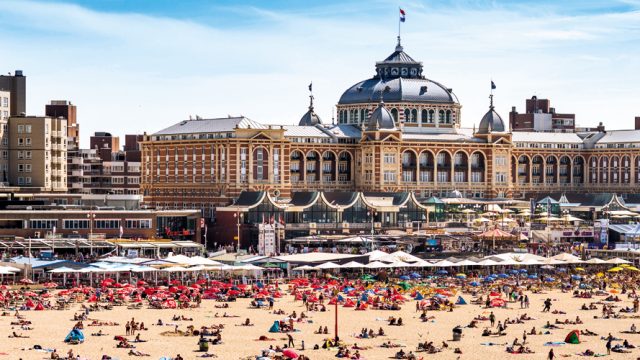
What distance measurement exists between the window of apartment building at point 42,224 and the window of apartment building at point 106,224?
4444mm

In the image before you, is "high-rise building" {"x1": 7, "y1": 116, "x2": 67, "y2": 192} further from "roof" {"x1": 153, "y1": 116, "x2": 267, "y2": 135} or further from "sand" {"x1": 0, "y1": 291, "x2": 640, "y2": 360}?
"sand" {"x1": 0, "y1": 291, "x2": 640, "y2": 360}

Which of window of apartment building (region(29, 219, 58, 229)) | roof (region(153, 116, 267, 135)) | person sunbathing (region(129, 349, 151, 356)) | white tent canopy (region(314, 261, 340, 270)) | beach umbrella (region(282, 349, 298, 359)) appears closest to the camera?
beach umbrella (region(282, 349, 298, 359))

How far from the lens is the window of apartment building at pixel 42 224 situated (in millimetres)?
157375

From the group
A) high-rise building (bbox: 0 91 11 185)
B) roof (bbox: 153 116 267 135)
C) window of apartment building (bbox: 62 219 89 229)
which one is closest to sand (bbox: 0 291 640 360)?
window of apartment building (bbox: 62 219 89 229)

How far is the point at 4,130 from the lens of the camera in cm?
19025

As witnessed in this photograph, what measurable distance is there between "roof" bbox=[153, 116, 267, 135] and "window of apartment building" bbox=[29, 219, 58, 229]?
35.4 m

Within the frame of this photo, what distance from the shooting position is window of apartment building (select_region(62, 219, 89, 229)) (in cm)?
15888

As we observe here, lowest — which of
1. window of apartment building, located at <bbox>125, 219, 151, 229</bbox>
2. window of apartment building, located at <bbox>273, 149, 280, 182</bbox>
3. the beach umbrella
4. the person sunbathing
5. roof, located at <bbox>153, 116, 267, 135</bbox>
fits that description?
the person sunbathing

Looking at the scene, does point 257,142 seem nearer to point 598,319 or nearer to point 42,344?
point 598,319

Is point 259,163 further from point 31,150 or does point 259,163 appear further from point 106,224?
point 106,224

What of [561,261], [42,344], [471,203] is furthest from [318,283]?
[471,203]

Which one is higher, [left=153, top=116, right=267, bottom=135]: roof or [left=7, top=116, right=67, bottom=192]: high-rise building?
[left=153, top=116, right=267, bottom=135]: roof

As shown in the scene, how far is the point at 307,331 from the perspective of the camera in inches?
4227

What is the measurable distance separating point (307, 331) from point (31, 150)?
92938mm
